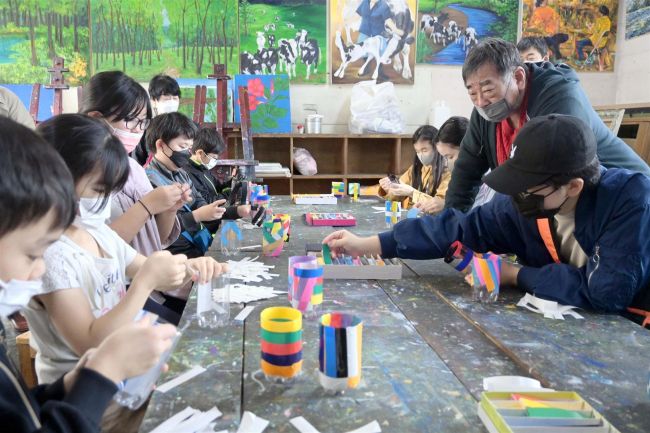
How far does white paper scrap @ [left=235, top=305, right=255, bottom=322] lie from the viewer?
4.59 feet

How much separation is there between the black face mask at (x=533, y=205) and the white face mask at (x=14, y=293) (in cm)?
128

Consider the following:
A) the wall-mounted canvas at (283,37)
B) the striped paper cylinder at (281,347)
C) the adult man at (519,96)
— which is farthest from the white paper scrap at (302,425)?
the wall-mounted canvas at (283,37)

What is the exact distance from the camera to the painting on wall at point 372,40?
562cm

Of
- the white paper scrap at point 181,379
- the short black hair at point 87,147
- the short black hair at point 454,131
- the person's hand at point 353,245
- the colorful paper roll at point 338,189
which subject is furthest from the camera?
the colorful paper roll at point 338,189

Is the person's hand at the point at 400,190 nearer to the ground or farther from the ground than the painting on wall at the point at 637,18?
nearer to the ground

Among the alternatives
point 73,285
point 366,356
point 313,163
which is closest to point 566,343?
point 366,356

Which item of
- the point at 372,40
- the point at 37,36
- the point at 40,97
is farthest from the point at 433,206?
the point at 37,36

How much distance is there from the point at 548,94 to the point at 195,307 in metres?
1.70

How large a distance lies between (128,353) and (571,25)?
6200 millimetres

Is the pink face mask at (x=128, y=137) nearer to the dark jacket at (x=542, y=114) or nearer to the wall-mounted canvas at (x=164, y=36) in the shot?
the dark jacket at (x=542, y=114)

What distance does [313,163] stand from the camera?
225 inches

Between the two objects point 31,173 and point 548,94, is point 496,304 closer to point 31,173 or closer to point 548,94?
point 548,94

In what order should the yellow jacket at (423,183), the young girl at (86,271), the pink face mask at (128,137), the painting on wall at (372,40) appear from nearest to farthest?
1. the young girl at (86,271)
2. the pink face mask at (128,137)
3. the yellow jacket at (423,183)
4. the painting on wall at (372,40)

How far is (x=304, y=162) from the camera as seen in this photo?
5688 millimetres
